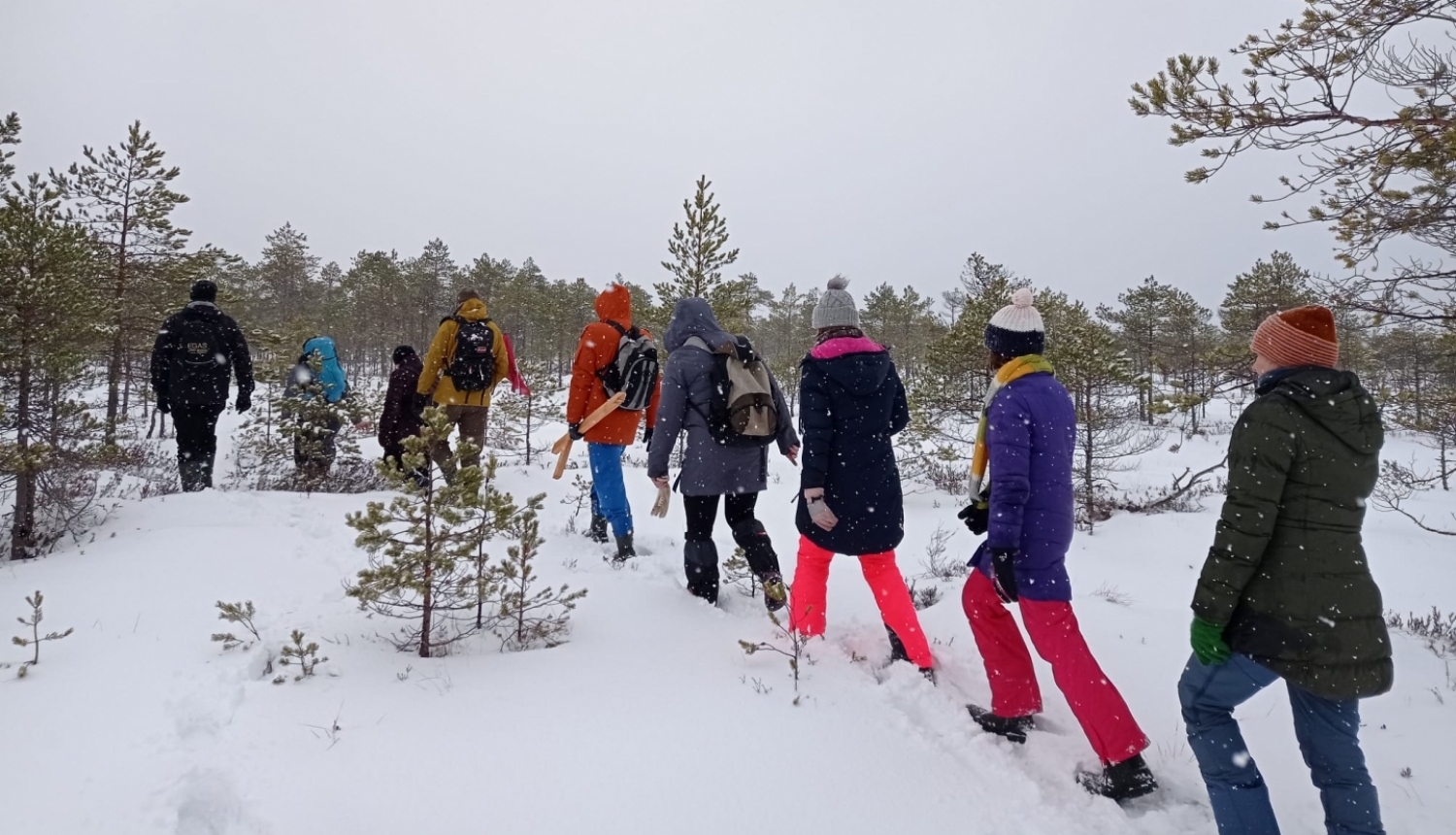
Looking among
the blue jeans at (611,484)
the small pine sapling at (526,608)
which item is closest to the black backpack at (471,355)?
the blue jeans at (611,484)

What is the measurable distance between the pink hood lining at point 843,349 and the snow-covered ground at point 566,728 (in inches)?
68.0

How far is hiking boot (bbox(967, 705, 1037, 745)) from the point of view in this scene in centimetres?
283

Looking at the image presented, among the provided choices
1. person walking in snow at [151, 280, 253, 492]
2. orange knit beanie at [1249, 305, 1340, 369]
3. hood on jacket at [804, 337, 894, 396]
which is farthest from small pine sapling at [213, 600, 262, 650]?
orange knit beanie at [1249, 305, 1340, 369]

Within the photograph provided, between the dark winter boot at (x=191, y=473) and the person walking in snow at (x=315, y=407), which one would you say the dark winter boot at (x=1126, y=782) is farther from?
the dark winter boot at (x=191, y=473)

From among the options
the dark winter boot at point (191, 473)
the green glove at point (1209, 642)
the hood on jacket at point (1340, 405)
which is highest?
the hood on jacket at point (1340, 405)

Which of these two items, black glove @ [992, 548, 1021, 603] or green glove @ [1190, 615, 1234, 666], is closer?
green glove @ [1190, 615, 1234, 666]

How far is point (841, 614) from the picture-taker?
4.23 metres

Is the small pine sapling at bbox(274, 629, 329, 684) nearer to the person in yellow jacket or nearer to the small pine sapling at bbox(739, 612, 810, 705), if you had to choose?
the small pine sapling at bbox(739, 612, 810, 705)

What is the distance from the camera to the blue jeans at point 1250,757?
6.66 ft

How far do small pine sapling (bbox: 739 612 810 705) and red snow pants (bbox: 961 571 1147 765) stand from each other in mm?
902

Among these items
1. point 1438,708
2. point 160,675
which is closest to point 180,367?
point 160,675

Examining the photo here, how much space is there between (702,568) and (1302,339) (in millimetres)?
3286

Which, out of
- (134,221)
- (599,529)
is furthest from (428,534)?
(134,221)

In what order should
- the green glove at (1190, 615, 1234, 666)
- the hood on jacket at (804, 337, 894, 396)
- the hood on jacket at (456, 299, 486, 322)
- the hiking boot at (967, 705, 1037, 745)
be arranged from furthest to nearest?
the hood on jacket at (456, 299, 486, 322), the hood on jacket at (804, 337, 894, 396), the hiking boot at (967, 705, 1037, 745), the green glove at (1190, 615, 1234, 666)
